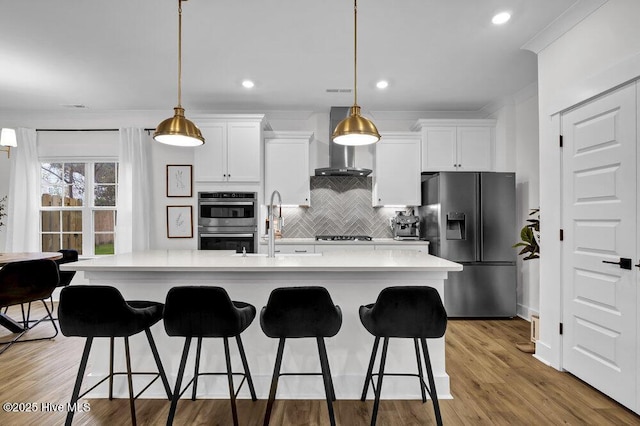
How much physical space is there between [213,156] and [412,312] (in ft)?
11.6

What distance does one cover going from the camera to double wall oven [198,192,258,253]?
14.7 feet

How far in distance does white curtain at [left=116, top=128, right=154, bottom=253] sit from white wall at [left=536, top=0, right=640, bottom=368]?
484cm

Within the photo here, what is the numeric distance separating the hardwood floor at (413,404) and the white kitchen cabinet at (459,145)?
8.51 feet

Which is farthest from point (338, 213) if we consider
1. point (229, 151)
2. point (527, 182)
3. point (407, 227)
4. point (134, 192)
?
point (134, 192)

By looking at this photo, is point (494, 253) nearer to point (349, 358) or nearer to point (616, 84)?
point (616, 84)

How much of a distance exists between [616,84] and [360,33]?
1.88 meters

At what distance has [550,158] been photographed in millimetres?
2936

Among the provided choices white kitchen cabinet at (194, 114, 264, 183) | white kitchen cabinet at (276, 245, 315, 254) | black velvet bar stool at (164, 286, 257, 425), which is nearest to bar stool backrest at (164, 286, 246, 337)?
black velvet bar stool at (164, 286, 257, 425)

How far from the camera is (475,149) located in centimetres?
477

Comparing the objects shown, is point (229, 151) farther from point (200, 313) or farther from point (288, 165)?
point (200, 313)

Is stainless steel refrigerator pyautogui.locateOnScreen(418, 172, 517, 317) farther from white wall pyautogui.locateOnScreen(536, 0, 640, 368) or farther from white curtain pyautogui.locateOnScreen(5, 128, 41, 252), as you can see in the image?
white curtain pyautogui.locateOnScreen(5, 128, 41, 252)

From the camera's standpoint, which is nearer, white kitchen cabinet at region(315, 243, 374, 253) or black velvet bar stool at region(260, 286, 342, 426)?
black velvet bar stool at region(260, 286, 342, 426)

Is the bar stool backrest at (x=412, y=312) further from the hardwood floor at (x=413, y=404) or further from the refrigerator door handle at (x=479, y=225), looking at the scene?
the refrigerator door handle at (x=479, y=225)

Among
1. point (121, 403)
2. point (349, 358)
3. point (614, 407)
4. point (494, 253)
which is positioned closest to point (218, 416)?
point (121, 403)
